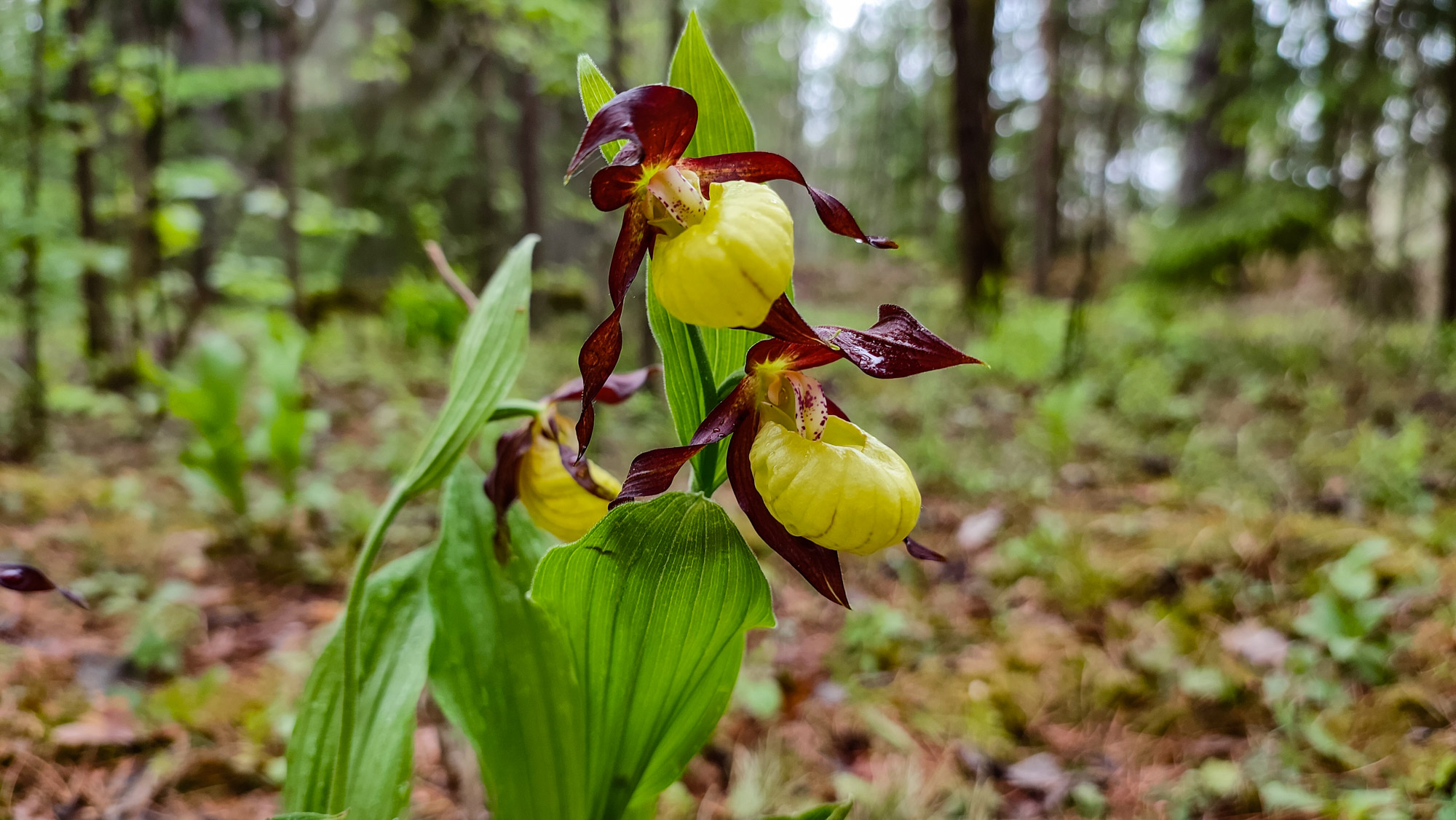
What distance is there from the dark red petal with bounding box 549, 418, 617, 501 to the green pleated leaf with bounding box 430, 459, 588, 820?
18cm

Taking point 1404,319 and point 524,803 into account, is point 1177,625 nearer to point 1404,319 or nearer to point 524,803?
point 524,803

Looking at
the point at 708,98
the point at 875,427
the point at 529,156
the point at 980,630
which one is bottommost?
the point at 980,630

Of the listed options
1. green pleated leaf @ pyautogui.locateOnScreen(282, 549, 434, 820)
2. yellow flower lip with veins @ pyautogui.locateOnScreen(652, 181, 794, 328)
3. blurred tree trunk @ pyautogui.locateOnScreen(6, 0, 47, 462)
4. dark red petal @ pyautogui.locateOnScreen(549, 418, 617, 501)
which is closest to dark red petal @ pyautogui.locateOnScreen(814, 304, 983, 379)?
yellow flower lip with veins @ pyautogui.locateOnScreen(652, 181, 794, 328)

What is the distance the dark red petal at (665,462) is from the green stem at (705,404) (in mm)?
41

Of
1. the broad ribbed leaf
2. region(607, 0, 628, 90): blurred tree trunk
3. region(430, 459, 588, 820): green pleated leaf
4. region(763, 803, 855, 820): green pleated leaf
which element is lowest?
region(763, 803, 855, 820): green pleated leaf

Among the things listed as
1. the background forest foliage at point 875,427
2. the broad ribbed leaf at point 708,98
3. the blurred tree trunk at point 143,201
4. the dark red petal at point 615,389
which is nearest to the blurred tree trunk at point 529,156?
the background forest foliage at point 875,427

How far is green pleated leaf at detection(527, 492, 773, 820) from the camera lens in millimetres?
766

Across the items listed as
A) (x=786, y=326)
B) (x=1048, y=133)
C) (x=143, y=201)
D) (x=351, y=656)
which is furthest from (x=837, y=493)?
(x=1048, y=133)

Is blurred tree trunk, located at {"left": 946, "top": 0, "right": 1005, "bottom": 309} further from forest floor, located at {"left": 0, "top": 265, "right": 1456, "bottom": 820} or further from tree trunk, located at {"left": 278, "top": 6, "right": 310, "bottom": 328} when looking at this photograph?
tree trunk, located at {"left": 278, "top": 6, "right": 310, "bottom": 328}

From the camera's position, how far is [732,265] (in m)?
0.64

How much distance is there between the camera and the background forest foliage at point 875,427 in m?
1.52

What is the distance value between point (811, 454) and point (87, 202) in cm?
447

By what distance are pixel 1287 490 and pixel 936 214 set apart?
34.5 feet

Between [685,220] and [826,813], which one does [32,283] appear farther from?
[826,813]
